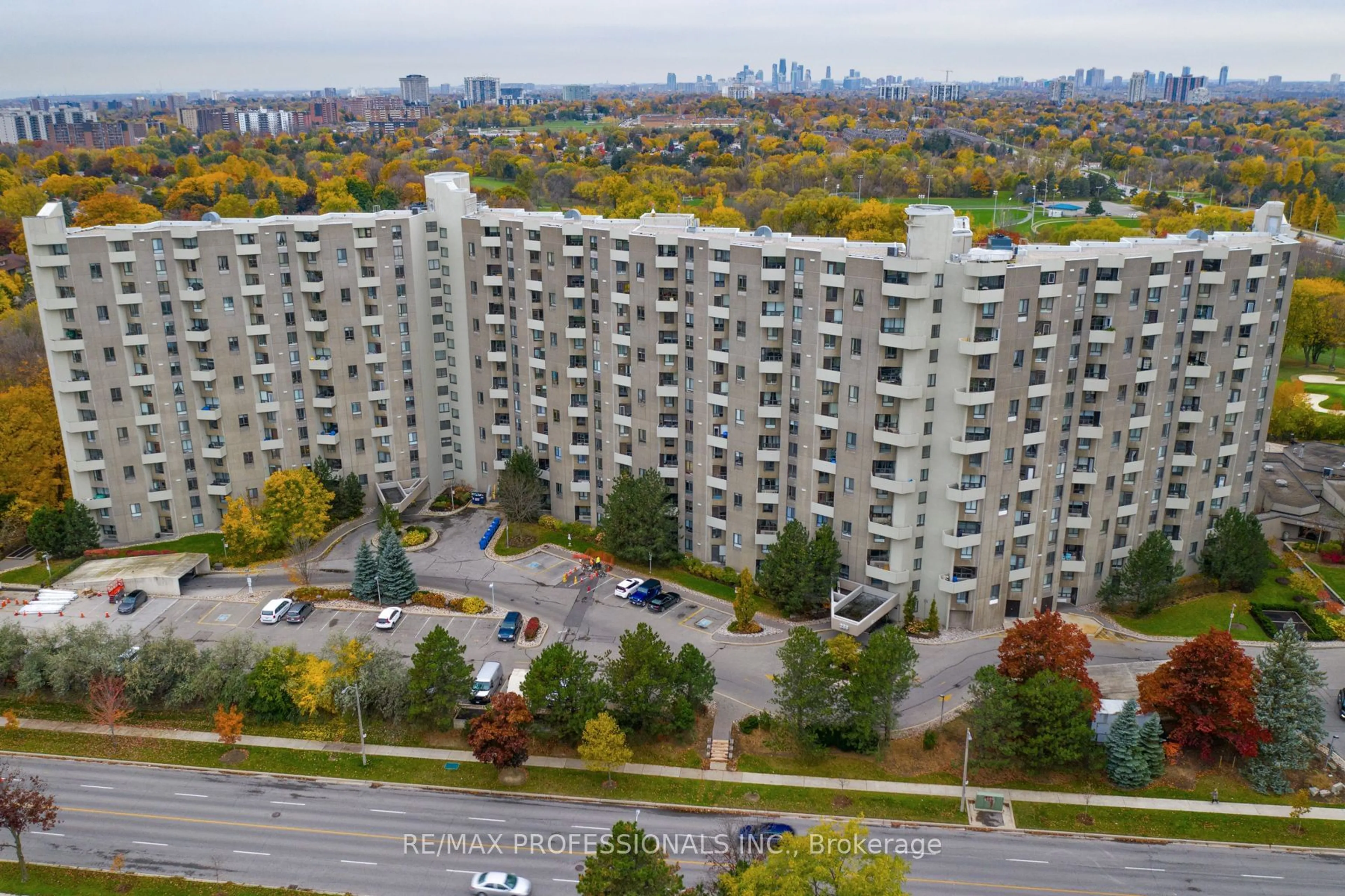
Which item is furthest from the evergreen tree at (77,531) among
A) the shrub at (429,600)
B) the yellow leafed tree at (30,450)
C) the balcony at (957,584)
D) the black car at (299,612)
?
the balcony at (957,584)

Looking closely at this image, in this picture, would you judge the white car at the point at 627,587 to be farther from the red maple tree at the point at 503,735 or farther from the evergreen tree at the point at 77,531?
the evergreen tree at the point at 77,531

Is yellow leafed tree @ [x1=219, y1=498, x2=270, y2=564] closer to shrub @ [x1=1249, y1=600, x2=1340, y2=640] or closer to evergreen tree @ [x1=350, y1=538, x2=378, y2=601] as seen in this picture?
evergreen tree @ [x1=350, y1=538, x2=378, y2=601]

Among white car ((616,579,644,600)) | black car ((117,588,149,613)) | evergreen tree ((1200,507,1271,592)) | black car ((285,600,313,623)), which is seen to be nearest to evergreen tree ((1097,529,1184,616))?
evergreen tree ((1200,507,1271,592))

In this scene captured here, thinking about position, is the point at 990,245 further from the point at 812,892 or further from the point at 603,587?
the point at 812,892

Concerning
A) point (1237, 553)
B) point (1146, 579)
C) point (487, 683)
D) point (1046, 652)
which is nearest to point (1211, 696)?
point (1046, 652)

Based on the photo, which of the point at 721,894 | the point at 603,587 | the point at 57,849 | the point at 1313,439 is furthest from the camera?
the point at 1313,439

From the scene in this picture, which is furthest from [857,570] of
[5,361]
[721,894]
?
[5,361]
